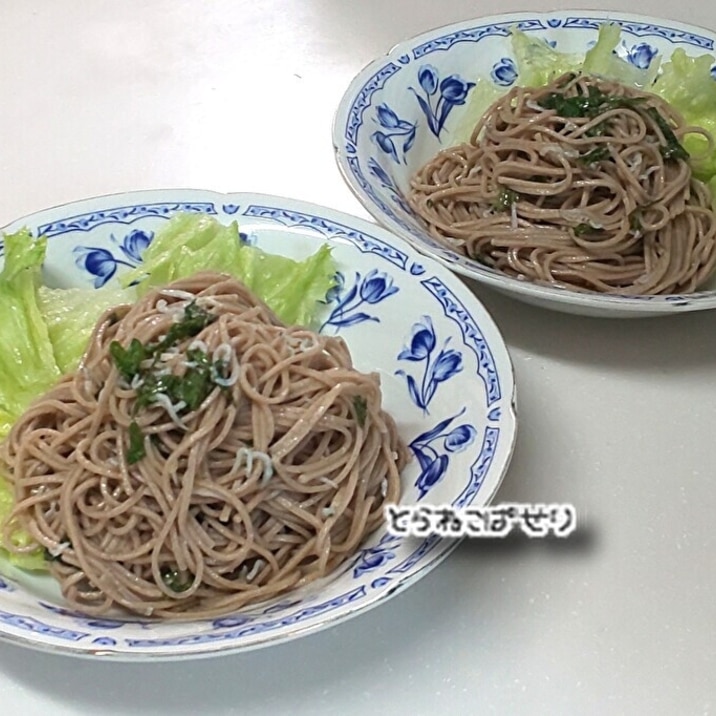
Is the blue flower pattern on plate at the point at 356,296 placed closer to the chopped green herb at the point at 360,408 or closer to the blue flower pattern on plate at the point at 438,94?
the chopped green herb at the point at 360,408

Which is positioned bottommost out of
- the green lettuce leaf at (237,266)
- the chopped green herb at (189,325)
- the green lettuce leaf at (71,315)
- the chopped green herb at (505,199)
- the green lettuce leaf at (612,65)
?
the chopped green herb at (189,325)

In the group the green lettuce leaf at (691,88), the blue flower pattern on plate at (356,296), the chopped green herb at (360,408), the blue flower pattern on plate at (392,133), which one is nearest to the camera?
the chopped green herb at (360,408)

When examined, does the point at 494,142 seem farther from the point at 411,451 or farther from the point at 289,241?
the point at 411,451

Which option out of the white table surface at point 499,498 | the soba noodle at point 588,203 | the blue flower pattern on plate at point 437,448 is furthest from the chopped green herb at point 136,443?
the soba noodle at point 588,203

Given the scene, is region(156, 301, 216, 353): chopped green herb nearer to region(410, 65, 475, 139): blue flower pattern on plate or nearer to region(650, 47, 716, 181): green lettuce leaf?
region(410, 65, 475, 139): blue flower pattern on plate

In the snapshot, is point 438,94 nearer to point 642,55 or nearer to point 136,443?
point 642,55

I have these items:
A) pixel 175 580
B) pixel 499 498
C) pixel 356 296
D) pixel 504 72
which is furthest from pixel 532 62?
pixel 175 580

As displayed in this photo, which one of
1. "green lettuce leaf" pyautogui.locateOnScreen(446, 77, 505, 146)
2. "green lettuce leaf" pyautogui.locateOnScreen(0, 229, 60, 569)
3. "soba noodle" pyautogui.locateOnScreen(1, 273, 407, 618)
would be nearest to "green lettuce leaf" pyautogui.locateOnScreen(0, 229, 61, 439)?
"green lettuce leaf" pyautogui.locateOnScreen(0, 229, 60, 569)
